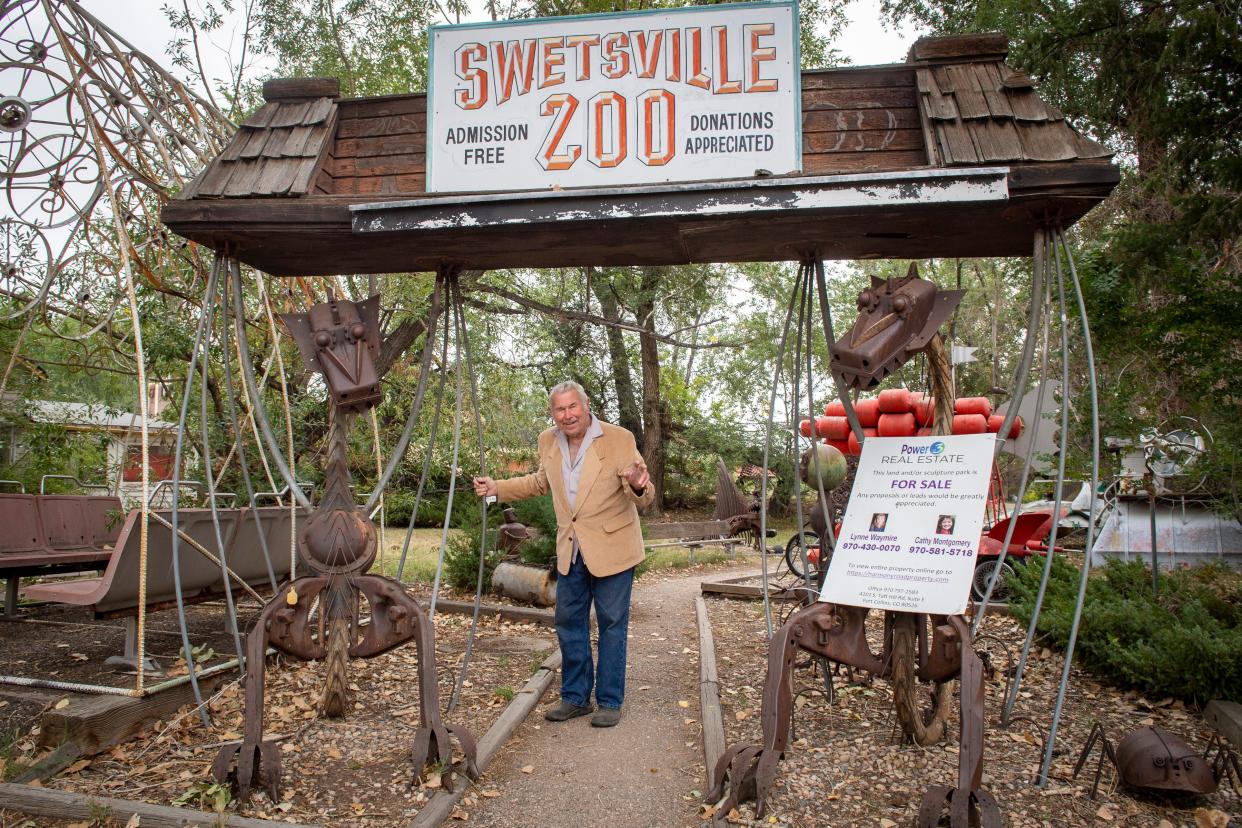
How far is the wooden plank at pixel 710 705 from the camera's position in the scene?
3980mm

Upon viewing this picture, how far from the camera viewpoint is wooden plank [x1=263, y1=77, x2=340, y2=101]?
4340 millimetres

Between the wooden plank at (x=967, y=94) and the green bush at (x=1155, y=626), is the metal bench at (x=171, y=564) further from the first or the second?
the green bush at (x=1155, y=626)

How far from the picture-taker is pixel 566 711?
458 cm

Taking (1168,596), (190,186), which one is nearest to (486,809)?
(190,186)

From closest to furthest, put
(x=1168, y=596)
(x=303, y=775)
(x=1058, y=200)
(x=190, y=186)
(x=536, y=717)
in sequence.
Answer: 1. (x=1058, y=200)
2. (x=303, y=775)
3. (x=190, y=186)
4. (x=536, y=717)
5. (x=1168, y=596)

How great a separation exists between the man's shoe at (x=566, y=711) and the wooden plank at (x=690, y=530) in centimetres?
930

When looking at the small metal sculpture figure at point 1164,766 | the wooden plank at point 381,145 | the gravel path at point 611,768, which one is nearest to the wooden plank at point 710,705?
the gravel path at point 611,768

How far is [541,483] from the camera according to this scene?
4.70 meters

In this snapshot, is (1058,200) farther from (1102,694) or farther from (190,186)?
(190,186)

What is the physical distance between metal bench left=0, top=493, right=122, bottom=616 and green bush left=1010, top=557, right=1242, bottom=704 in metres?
6.80

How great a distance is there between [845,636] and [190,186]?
3633mm

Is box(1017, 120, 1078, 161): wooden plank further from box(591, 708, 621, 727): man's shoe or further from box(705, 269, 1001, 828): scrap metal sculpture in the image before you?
box(591, 708, 621, 727): man's shoe

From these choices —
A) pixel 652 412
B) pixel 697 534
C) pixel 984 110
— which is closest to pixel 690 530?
pixel 697 534

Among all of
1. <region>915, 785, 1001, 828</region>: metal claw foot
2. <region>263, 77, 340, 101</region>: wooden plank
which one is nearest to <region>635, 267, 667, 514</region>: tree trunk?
<region>263, 77, 340, 101</region>: wooden plank
